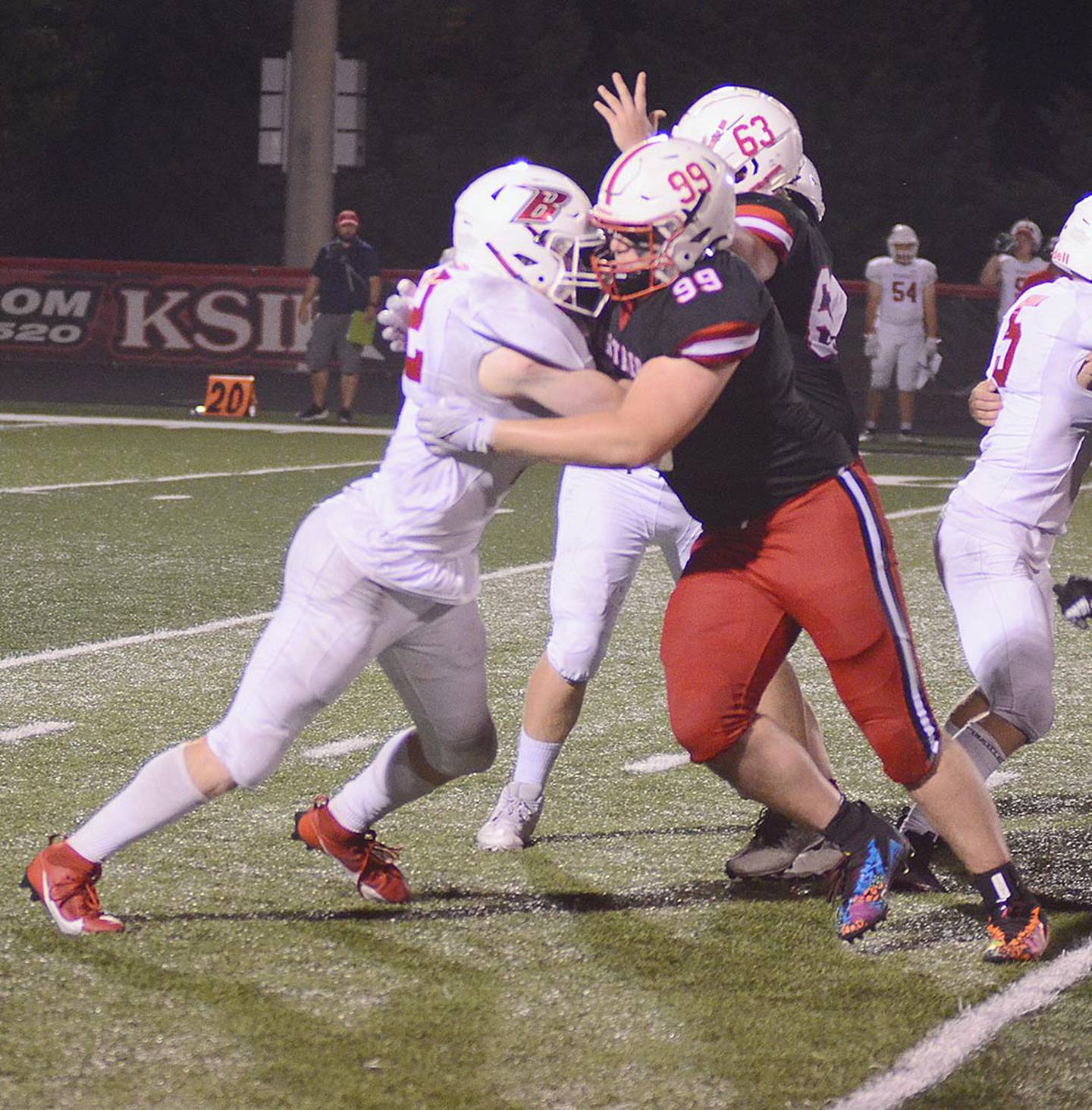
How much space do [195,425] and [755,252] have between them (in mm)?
12324

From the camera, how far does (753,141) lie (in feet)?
13.0

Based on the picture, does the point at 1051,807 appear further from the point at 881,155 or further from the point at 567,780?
the point at 881,155

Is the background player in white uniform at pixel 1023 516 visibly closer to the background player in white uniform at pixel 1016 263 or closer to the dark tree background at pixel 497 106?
the background player in white uniform at pixel 1016 263

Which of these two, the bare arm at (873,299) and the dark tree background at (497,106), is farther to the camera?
the dark tree background at (497,106)

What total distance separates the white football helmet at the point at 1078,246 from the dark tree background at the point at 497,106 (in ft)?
95.7

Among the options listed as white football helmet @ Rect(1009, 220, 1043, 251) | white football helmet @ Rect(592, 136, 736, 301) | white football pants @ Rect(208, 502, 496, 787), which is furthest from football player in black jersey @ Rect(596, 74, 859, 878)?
white football helmet @ Rect(1009, 220, 1043, 251)

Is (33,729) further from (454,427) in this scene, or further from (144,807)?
(454,427)

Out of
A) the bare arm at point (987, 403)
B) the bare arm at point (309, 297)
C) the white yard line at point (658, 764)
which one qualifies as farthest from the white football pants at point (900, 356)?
the bare arm at point (987, 403)

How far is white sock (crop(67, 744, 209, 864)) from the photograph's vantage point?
359cm

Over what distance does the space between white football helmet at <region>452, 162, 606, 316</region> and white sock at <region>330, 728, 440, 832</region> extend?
0.99m

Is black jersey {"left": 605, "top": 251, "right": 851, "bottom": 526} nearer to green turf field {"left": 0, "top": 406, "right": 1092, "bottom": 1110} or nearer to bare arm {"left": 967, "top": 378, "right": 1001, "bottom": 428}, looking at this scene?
bare arm {"left": 967, "top": 378, "right": 1001, "bottom": 428}

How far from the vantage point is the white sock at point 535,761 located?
4516 millimetres

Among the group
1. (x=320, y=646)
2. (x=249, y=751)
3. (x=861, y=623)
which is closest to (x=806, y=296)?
(x=861, y=623)

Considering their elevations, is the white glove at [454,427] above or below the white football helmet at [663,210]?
below
